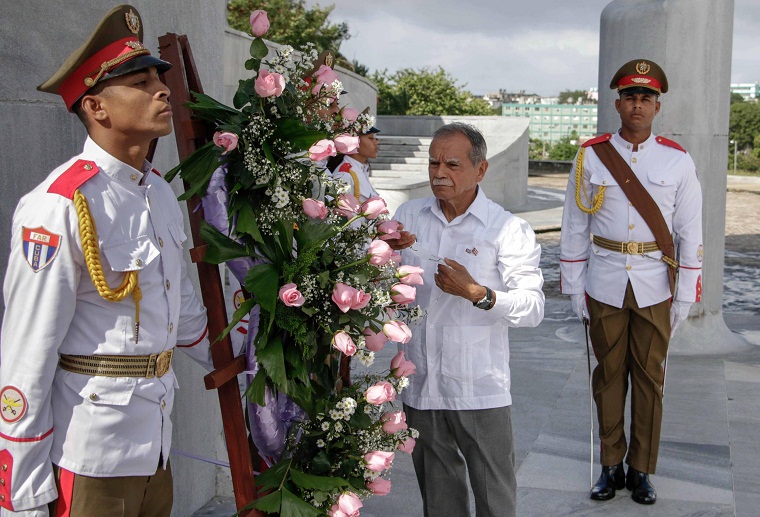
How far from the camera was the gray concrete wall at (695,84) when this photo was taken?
7258 mm

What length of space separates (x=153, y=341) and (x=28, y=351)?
0.35 m

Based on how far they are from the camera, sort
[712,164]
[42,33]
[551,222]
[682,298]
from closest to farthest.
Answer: [42,33]
[682,298]
[712,164]
[551,222]

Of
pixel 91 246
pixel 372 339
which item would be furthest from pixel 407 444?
pixel 91 246

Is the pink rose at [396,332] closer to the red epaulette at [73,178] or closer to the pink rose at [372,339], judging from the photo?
the pink rose at [372,339]

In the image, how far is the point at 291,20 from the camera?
72.5 ft

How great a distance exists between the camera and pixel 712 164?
292 inches

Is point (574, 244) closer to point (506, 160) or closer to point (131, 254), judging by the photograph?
point (131, 254)

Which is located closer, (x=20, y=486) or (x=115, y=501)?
(x=20, y=486)

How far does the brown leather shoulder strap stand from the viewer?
4.51 m

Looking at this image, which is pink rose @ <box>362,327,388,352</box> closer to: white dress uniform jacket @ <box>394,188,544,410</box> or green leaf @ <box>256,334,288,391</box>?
green leaf @ <box>256,334,288,391</box>

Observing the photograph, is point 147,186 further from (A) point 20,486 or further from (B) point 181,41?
(A) point 20,486

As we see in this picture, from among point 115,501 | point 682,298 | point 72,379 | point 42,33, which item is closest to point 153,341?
point 72,379

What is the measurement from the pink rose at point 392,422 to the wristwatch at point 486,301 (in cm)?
52

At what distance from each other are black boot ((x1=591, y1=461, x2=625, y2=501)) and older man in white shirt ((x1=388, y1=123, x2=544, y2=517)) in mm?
1345
